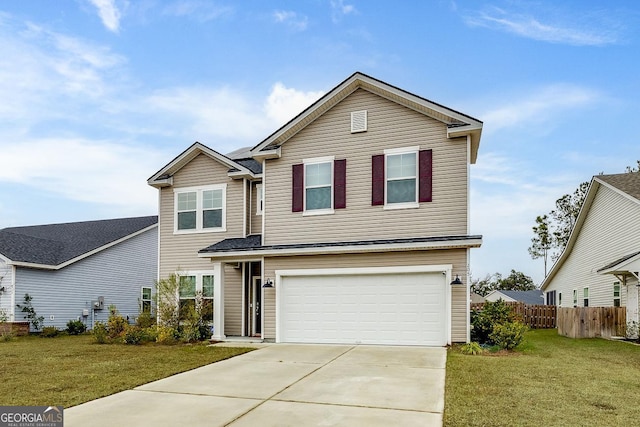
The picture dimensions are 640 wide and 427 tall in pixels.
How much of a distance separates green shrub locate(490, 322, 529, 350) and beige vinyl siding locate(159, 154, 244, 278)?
8.86 meters

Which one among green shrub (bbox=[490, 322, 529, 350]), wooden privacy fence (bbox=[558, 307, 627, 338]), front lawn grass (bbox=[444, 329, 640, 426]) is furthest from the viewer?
wooden privacy fence (bbox=[558, 307, 627, 338])

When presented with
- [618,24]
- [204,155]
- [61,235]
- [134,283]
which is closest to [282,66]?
[204,155]

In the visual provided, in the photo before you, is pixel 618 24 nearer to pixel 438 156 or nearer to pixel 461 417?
pixel 438 156

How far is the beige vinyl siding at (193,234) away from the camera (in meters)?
17.2

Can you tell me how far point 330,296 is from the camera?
47.6 ft

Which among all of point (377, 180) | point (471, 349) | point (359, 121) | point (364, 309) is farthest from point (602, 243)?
point (359, 121)

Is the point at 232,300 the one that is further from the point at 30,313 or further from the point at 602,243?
the point at 602,243

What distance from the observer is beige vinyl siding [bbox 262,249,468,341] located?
1304 cm

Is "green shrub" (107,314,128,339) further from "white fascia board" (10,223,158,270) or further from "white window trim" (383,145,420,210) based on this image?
"white window trim" (383,145,420,210)

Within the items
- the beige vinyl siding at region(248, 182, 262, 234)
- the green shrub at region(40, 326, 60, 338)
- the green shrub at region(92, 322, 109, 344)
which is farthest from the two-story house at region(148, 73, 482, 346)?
the green shrub at region(40, 326, 60, 338)

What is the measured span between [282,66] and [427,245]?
9.92 meters

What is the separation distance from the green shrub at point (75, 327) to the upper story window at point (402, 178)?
48.2ft

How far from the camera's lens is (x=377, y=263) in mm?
13938

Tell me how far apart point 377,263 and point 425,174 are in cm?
290
